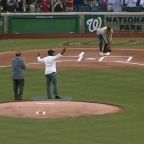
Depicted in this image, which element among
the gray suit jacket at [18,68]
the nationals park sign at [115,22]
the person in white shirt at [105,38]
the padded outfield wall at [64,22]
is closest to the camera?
the gray suit jacket at [18,68]

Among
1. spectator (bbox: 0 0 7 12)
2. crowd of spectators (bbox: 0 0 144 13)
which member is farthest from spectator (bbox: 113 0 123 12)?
spectator (bbox: 0 0 7 12)

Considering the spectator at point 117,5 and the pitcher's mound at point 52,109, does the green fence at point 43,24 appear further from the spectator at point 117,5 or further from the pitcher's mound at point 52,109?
the pitcher's mound at point 52,109

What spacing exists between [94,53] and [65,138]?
18392 millimetres

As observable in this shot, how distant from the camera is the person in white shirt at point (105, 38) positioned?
31.5 metres

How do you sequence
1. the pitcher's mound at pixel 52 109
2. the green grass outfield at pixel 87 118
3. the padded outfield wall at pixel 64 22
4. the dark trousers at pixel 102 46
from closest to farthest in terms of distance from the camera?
the green grass outfield at pixel 87 118, the pitcher's mound at pixel 52 109, the dark trousers at pixel 102 46, the padded outfield wall at pixel 64 22

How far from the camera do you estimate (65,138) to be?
1623 centimetres

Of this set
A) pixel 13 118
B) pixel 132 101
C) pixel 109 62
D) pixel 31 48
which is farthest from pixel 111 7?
pixel 13 118

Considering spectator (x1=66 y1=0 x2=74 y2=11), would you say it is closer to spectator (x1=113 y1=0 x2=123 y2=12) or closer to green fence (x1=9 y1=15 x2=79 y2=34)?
green fence (x1=9 y1=15 x2=79 y2=34)

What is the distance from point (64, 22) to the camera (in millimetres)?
41719

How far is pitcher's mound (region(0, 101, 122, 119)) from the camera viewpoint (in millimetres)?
19500

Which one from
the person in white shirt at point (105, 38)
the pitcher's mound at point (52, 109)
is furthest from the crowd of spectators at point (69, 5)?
the pitcher's mound at point (52, 109)

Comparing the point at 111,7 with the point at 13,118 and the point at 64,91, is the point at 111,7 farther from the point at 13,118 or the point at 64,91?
the point at 13,118

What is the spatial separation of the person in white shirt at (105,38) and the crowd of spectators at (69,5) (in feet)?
30.4

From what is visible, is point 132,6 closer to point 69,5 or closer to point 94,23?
point 94,23
